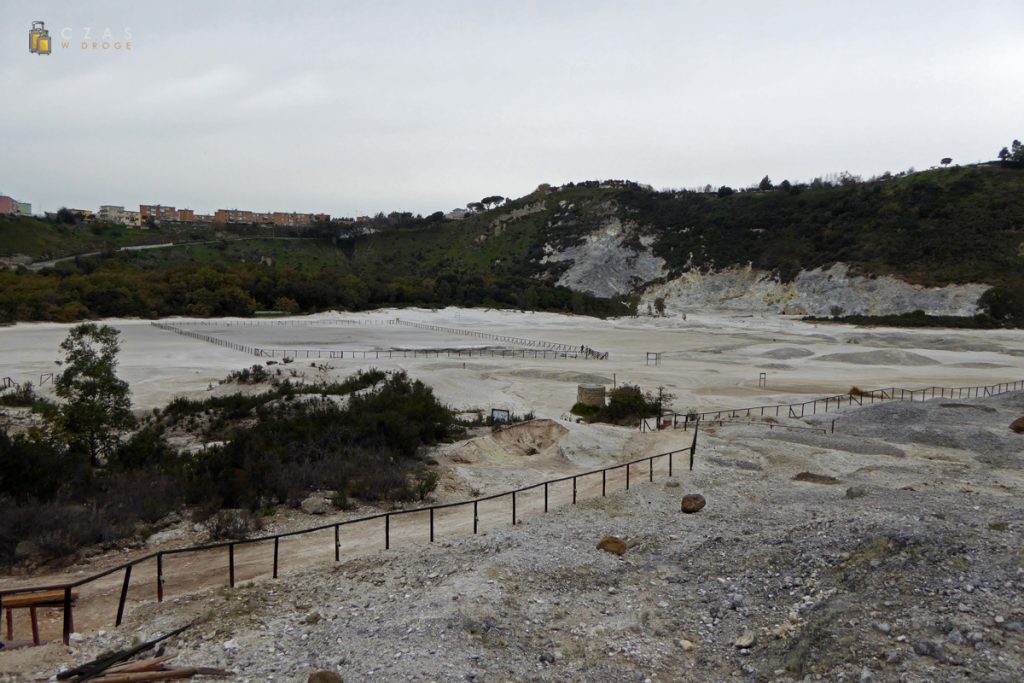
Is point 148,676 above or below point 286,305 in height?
below

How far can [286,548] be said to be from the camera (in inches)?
469

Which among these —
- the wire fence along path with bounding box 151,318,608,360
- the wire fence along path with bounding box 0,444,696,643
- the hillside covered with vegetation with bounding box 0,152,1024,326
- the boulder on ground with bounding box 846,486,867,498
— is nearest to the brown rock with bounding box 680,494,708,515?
the wire fence along path with bounding box 0,444,696,643

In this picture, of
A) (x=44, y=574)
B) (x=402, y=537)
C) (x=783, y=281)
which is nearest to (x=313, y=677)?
(x=402, y=537)

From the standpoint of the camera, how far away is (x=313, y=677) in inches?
279

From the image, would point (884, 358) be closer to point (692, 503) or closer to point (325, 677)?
point (692, 503)

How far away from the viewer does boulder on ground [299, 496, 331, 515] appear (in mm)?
14242

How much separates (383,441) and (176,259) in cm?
10764

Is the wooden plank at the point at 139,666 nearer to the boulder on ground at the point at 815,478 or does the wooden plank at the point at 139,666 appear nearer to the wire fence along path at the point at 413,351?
the boulder on ground at the point at 815,478

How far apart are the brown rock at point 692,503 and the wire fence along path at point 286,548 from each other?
5.89 ft

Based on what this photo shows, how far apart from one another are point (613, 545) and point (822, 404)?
27.5 m

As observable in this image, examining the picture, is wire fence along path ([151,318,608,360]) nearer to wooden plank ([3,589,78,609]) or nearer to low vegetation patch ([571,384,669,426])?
low vegetation patch ([571,384,669,426])

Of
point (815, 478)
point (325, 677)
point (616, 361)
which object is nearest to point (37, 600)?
point (325, 677)

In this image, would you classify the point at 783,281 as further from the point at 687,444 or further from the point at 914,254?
the point at 687,444

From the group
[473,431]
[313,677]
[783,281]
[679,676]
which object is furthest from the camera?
[783,281]
